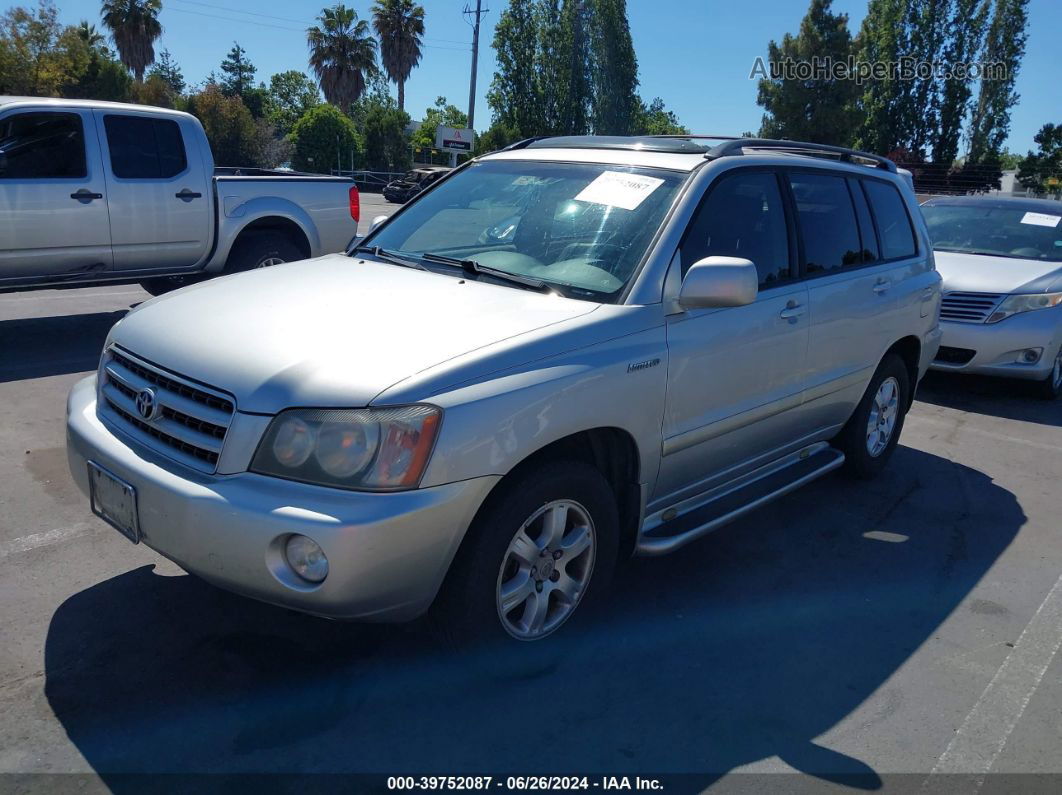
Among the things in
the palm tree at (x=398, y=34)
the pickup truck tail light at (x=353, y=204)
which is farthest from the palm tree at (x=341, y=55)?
the pickup truck tail light at (x=353, y=204)

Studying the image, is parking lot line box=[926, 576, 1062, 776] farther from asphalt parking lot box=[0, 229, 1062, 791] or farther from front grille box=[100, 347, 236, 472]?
front grille box=[100, 347, 236, 472]

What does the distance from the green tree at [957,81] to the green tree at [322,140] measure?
3097 cm

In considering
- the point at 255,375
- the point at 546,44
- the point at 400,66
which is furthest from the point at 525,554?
the point at 400,66

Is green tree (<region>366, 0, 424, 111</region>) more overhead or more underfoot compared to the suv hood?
more overhead

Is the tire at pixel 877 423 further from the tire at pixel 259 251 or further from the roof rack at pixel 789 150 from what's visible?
the tire at pixel 259 251

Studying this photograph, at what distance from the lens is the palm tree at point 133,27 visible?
5175cm

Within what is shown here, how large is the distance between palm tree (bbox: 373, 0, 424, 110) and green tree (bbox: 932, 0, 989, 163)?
32522 millimetres

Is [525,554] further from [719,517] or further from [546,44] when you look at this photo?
[546,44]

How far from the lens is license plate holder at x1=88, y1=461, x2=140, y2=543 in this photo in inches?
115

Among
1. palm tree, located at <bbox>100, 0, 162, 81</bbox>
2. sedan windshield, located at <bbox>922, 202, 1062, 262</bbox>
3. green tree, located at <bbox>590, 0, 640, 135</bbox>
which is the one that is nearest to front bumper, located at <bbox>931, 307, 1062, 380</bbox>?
sedan windshield, located at <bbox>922, 202, 1062, 262</bbox>

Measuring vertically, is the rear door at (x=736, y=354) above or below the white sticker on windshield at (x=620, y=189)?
below

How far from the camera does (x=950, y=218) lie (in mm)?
9180

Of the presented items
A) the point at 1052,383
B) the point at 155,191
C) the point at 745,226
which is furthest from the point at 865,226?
the point at 155,191

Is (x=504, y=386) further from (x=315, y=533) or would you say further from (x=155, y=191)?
(x=155, y=191)
